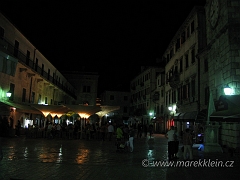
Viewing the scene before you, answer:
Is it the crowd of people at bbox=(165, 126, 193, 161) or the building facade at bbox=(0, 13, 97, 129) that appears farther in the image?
the building facade at bbox=(0, 13, 97, 129)

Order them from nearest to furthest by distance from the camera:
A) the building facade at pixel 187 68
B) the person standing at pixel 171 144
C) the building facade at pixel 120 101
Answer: the person standing at pixel 171 144, the building facade at pixel 187 68, the building facade at pixel 120 101

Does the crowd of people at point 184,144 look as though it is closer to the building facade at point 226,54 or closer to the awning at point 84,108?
the building facade at point 226,54

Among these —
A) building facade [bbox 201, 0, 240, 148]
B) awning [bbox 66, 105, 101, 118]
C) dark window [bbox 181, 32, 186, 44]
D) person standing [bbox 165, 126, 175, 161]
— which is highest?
dark window [bbox 181, 32, 186, 44]

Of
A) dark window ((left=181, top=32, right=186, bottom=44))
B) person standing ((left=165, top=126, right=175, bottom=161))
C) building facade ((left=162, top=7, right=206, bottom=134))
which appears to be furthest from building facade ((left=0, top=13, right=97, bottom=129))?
dark window ((left=181, top=32, right=186, bottom=44))

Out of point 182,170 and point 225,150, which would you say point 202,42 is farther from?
point 182,170

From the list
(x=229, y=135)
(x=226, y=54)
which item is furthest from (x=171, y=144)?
(x=226, y=54)

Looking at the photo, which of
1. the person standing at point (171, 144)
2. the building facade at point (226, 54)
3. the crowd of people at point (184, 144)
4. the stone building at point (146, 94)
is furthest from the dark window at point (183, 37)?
the person standing at point (171, 144)

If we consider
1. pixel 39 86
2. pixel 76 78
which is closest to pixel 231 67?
pixel 39 86

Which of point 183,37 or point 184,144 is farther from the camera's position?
point 183,37

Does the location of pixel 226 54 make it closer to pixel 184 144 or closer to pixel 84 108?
pixel 184 144

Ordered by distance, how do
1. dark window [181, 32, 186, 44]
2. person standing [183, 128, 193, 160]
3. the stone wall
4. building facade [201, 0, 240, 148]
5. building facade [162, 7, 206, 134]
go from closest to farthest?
person standing [183, 128, 193, 160] < the stone wall < building facade [201, 0, 240, 148] < building facade [162, 7, 206, 134] < dark window [181, 32, 186, 44]

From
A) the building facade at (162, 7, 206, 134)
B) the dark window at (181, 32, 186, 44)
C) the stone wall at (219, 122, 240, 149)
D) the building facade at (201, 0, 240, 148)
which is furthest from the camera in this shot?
the dark window at (181, 32, 186, 44)

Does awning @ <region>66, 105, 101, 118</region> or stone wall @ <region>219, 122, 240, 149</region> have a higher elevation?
awning @ <region>66, 105, 101, 118</region>

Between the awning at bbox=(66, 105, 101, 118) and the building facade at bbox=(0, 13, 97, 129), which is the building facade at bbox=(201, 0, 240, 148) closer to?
the awning at bbox=(66, 105, 101, 118)
